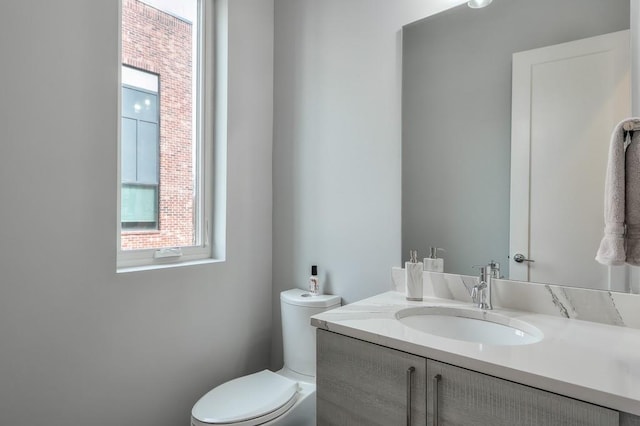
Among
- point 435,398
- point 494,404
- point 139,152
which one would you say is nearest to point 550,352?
point 494,404

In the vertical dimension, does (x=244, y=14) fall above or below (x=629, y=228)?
above

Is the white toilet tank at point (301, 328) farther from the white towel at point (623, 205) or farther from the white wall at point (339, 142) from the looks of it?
the white towel at point (623, 205)

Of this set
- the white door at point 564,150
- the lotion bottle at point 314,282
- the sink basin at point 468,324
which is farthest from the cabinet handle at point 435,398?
the lotion bottle at point 314,282

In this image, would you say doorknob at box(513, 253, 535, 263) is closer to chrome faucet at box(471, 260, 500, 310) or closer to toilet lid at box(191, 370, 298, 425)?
chrome faucet at box(471, 260, 500, 310)

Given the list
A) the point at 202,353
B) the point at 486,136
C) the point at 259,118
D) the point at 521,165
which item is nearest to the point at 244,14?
the point at 259,118

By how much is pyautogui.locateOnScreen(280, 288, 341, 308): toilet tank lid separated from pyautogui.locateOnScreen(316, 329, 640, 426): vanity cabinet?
501mm

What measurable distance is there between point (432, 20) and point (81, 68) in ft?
4.54

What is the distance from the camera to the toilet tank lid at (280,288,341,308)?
1672 mm

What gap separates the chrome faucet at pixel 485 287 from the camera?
4.07 ft

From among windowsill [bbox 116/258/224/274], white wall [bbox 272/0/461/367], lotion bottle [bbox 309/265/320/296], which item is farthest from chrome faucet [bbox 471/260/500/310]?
windowsill [bbox 116/258/224/274]

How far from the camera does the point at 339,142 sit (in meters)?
1.75

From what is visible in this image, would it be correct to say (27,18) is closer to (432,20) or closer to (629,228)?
(432,20)

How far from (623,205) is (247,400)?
1394mm

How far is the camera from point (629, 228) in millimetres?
908
